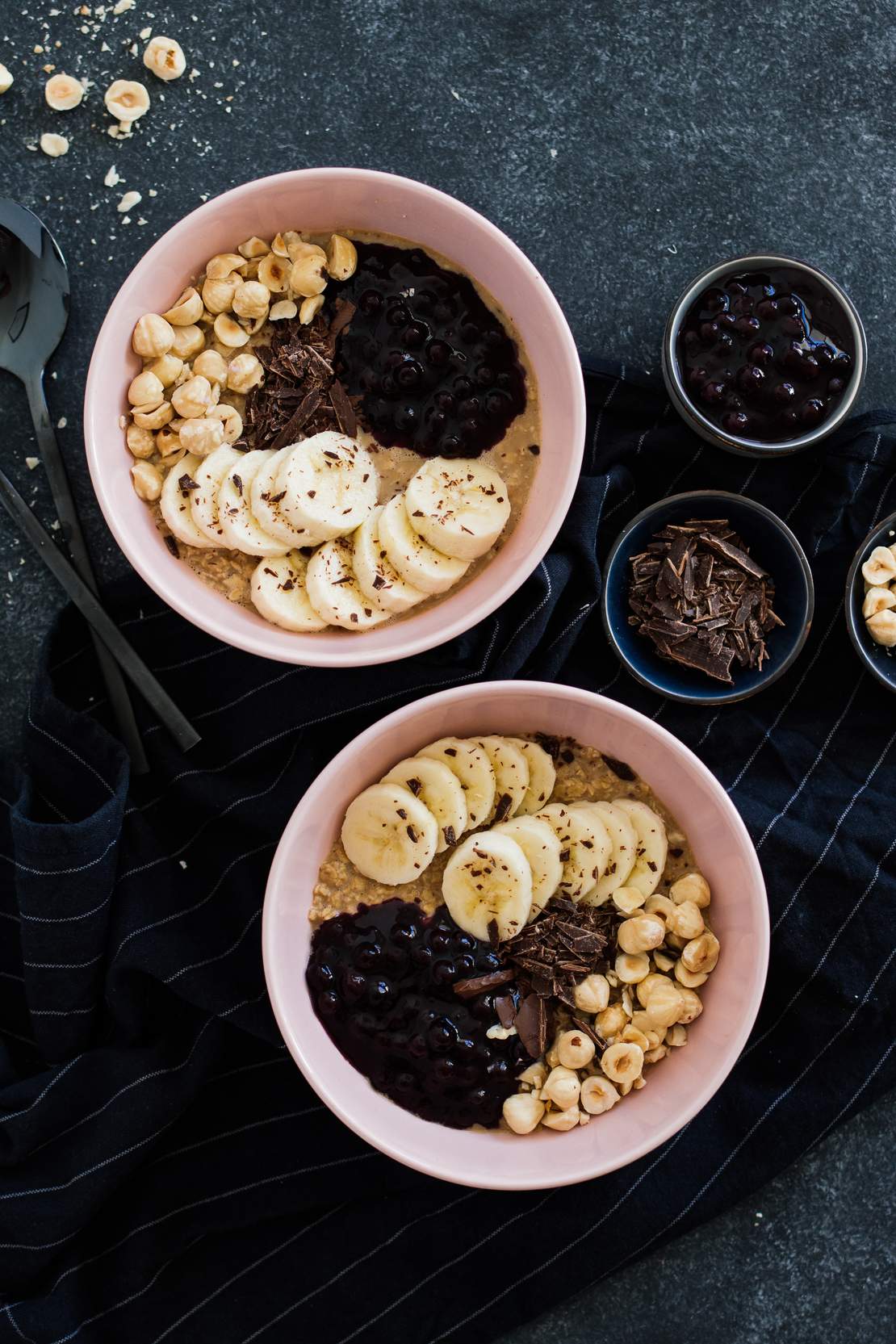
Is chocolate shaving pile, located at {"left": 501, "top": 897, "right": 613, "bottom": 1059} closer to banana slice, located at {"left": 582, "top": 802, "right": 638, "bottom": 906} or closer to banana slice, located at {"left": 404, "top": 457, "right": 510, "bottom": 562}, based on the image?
banana slice, located at {"left": 582, "top": 802, "right": 638, "bottom": 906}

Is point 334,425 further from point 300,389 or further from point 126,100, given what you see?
point 126,100

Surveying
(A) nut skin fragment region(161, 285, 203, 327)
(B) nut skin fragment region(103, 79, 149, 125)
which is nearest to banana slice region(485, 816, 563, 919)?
(A) nut skin fragment region(161, 285, 203, 327)

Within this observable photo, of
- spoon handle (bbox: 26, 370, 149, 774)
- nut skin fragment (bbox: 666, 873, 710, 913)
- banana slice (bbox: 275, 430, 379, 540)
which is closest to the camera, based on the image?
banana slice (bbox: 275, 430, 379, 540)

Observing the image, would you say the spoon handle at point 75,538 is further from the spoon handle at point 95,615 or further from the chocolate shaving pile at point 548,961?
the chocolate shaving pile at point 548,961

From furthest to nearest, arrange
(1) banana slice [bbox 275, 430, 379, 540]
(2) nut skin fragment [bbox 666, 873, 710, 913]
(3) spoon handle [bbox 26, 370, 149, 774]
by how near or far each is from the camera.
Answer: (3) spoon handle [bbox 26, 370, 149, 774], (2) nut skin fragment [bbox 666, 873, 710, 913], (1) banana slice [bbox 275, 430, 379, 540]

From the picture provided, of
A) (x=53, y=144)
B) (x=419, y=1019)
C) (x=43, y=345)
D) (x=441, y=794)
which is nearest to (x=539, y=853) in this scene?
(x=441, y=794)

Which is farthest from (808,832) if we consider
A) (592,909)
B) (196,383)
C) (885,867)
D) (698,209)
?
(196,383)

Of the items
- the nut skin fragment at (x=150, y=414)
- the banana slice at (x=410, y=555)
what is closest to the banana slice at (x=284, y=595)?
the banana slice at (x=410, y=555)

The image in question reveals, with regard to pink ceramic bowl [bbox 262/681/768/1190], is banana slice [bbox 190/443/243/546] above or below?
above
